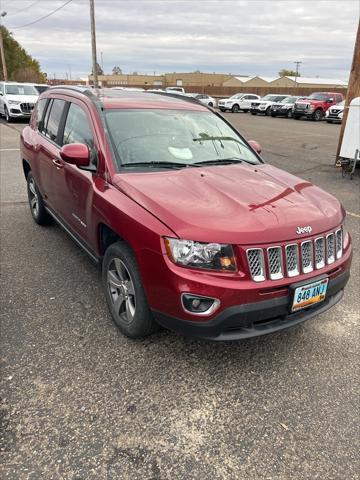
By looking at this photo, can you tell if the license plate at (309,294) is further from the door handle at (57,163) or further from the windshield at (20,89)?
the windshield at (20,89)

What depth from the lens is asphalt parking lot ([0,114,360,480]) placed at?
2068 millimetres

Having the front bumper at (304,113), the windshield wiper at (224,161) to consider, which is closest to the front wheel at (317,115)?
the front bumper at (304,113)

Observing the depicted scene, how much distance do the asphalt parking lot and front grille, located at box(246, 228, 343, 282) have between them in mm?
763

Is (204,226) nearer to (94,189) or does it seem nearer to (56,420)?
(94,189)

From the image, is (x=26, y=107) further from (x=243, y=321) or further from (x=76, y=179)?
(x=243, y=321)

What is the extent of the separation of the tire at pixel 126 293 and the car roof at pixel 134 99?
4.70 feet

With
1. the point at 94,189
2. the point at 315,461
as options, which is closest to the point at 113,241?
the point at 94,189

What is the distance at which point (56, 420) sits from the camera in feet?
7.52

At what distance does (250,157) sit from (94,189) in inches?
63.8

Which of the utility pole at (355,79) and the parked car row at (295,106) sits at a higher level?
the utility pole at (355,79)

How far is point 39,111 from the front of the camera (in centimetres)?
505

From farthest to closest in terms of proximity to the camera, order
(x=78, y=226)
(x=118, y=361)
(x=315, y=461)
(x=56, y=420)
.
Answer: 1. (x=78, y=226)
2. (x=118, y=361)
3. (x=56, y=420)
4. (x=315, y=461)

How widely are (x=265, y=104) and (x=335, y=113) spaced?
25.0ft

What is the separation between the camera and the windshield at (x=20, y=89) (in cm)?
1906
